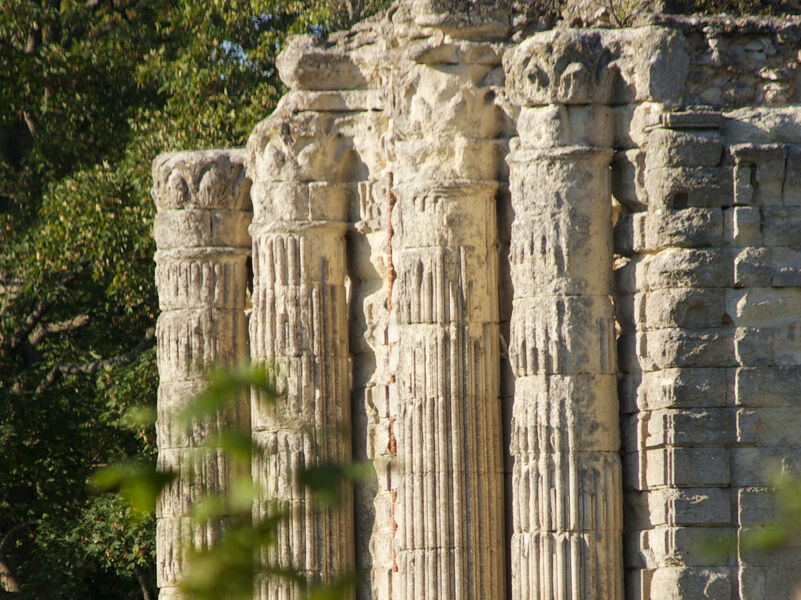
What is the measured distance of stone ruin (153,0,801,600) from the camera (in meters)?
12.3

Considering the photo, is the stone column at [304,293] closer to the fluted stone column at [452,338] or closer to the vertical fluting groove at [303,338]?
the vertical fluting groove at [303,338]

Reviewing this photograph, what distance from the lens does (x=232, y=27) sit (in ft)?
71.4

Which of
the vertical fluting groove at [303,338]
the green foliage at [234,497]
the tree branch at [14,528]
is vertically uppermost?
the vertical fluting groove at [303,338]

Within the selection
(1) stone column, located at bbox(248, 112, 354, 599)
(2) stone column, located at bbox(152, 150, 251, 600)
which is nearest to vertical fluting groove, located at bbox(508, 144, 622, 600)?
(1) stone column, located at bbox(248, 112, 354, 599)

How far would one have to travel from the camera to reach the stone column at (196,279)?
52.9 feet

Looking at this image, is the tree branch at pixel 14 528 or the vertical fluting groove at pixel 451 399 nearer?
the vertical fluting groove at pixel 451 399

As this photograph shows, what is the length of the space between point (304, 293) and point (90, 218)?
7.09 meters

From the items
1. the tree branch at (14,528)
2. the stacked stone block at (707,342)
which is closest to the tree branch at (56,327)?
the tree branch at (14,528)

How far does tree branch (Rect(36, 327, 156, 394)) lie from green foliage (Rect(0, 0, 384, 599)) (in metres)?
0.04

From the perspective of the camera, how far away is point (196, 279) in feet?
53.3

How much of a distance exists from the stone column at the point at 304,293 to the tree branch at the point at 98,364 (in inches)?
289

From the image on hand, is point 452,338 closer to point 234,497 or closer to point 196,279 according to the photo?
point 196,279

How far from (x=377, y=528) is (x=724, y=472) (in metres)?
3.37

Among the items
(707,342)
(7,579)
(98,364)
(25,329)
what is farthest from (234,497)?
(7,579)
